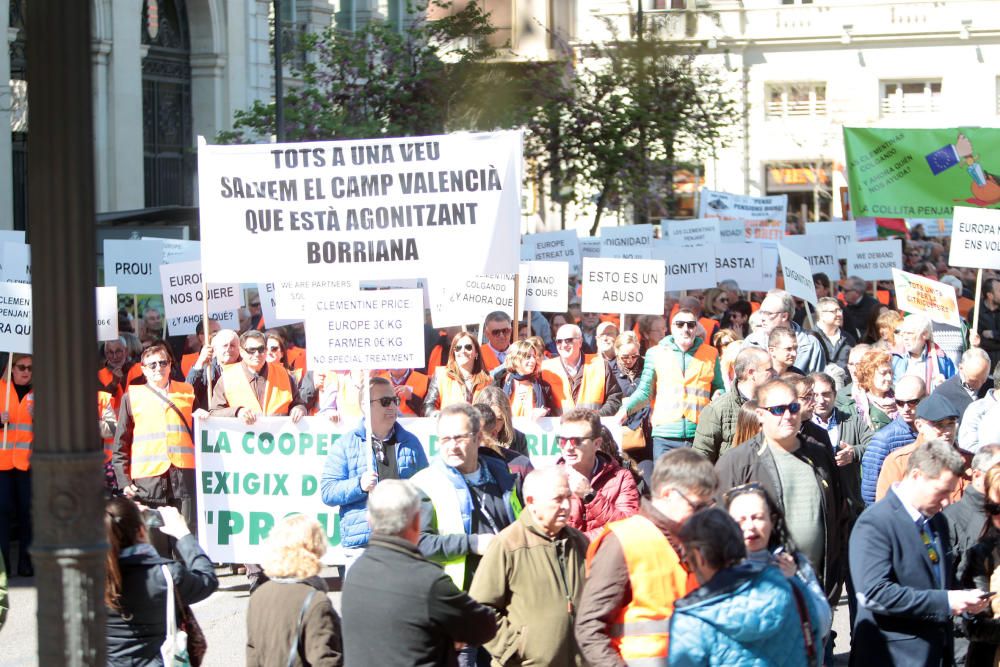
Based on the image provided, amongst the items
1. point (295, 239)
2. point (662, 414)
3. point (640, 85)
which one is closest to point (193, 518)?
point (295, 239)

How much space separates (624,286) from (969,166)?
7.82m

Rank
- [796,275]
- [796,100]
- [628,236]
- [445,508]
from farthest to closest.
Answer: [796,100] → [628,236] → [796,275] → [445,508]

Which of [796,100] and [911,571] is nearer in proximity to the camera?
[911,571]

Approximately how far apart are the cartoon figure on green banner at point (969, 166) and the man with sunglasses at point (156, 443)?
38.5 ft

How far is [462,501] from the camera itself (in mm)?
6586

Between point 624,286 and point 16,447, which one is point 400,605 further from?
point 624,286

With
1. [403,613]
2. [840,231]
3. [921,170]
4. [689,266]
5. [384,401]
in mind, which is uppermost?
[921,170]

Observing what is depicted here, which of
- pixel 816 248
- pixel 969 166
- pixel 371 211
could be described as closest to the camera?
pixel 371 211

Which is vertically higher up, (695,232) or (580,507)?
(695,232)

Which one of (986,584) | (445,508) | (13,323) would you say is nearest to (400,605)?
(445,508)

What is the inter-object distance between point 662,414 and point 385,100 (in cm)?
1600

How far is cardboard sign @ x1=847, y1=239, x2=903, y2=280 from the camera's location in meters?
18.0

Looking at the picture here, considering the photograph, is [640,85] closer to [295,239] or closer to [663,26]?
[663,26]

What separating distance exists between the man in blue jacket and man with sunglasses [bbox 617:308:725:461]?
270 centimetres
